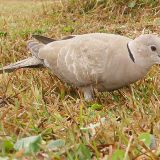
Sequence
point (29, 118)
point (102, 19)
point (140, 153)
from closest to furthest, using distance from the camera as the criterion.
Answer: point (140, 153)
point (29, 118)
point (102, 19)

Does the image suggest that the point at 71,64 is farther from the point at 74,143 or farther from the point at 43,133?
the point at 74,143

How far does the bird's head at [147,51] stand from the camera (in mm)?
3748

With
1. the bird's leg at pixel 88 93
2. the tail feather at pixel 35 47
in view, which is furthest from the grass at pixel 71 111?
the tail feather at pixel 35 47

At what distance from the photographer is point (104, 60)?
376 centimetres

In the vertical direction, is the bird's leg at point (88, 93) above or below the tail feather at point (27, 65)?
below

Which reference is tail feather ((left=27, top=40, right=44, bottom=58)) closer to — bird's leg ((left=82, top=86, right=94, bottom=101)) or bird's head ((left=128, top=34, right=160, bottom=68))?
bird's leg ((left=82, top=86, right=94, bottom=101))

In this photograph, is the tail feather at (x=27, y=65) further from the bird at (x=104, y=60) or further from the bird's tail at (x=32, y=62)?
the bird at (x=104, y=60)

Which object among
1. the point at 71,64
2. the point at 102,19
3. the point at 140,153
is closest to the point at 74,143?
the point at 140,153

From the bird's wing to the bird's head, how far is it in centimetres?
20

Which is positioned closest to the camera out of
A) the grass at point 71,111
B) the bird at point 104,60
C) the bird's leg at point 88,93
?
the grass at point 71,111

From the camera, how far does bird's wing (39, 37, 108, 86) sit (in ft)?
12.5

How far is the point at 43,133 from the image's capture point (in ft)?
8.66

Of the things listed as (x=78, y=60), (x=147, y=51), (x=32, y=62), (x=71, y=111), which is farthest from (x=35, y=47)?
(x=71, y=111)

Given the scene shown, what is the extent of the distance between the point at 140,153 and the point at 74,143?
0.92 feet
